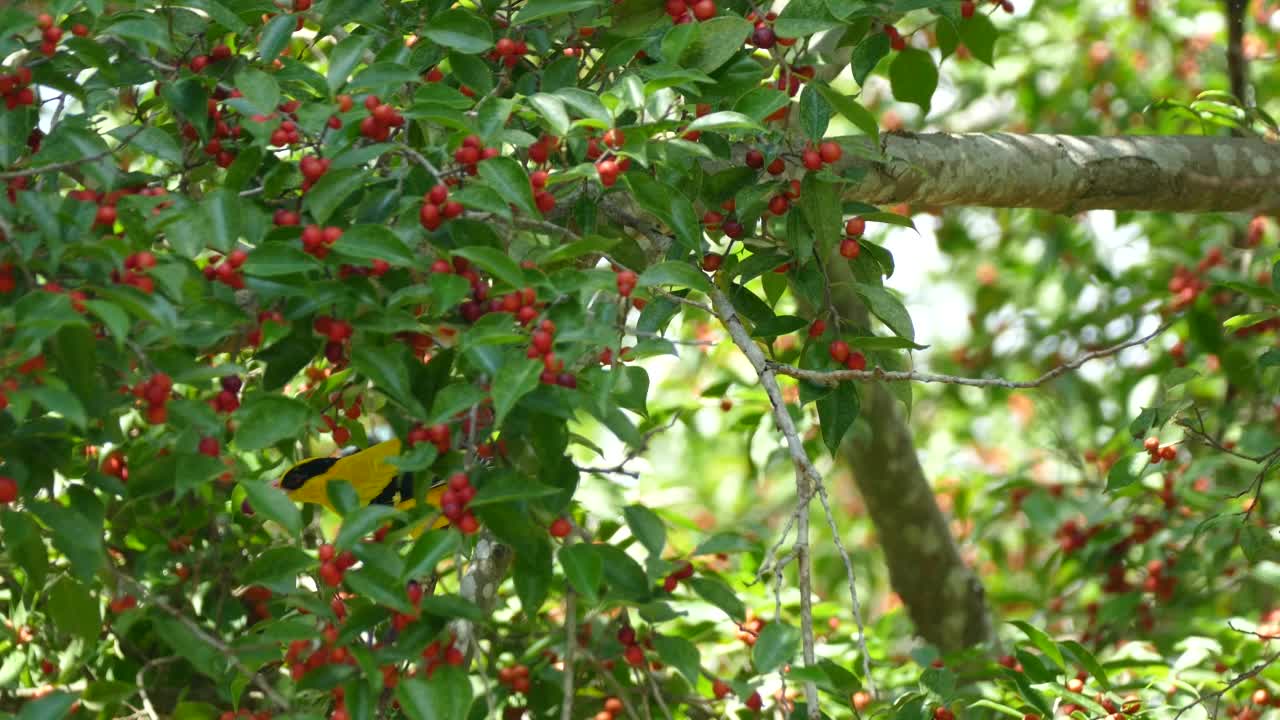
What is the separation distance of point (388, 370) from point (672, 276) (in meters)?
0.28

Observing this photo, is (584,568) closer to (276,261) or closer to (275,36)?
(276,261)

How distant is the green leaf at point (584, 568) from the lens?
4.41 feet

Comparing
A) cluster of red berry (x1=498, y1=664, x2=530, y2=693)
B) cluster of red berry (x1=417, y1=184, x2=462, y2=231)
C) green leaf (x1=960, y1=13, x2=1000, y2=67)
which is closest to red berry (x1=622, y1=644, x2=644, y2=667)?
cluster of red berry (x1=498, y1=664, x2=530, y2=693)

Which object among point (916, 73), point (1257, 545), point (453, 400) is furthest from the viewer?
point (916, 73)

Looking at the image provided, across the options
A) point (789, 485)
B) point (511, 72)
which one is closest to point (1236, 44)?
point (511, 72)

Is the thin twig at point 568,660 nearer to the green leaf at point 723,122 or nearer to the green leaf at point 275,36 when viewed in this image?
the green leaf at point 723,122

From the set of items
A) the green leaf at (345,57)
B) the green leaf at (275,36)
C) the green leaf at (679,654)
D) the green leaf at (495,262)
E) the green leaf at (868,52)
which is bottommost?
the green leaf at (679,654)

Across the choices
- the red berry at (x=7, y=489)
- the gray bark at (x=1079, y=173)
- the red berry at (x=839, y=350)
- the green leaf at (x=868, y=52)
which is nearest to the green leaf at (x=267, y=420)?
the red berry at (x=7, y=489)

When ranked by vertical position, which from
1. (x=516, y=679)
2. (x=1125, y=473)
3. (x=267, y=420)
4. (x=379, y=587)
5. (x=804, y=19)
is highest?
(x=804, y=19)

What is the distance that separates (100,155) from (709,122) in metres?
0.61

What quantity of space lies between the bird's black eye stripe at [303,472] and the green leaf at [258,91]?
63 cm

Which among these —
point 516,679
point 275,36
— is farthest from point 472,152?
point 516,679

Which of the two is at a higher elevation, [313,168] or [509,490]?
[313,168]

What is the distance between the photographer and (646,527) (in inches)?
56.7
